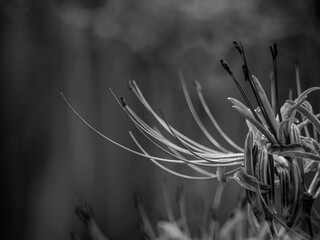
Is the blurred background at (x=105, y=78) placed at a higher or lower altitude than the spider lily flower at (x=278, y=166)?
higher

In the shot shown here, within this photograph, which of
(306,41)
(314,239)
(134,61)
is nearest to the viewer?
(314,239)

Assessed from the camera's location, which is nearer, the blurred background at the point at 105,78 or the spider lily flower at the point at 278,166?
the spider lily flower at the point at 278,166

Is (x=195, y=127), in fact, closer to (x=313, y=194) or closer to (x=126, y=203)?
(x=126, y=203)

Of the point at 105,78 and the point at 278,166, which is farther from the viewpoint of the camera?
the point at 105,78

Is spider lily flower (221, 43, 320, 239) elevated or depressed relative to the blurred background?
depressed

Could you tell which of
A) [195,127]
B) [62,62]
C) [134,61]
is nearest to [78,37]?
[62,62]

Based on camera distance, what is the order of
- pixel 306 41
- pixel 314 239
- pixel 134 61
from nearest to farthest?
1. pixel 314 239
2. pixel 306 41
3. pixel 134 61

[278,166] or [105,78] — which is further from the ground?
[105,78]

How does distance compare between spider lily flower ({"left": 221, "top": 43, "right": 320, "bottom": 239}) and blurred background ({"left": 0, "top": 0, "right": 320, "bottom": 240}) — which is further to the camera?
blurred background ({"left": 0, "top": 0, "right": 320, "bottom": 240})
